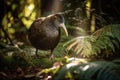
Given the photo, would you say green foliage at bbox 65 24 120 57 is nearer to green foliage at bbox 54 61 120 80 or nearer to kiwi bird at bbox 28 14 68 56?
green foliage at bbox 54 61 120 80

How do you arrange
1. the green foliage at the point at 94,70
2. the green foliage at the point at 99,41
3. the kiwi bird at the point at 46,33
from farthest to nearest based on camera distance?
the kiwi bird at the point at 46,33 → the green foliage at the point at 99,41 → the green foliage at the point at 94,70

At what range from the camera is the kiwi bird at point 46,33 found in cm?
543

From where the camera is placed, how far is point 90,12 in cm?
618

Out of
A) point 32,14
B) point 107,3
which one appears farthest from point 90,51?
point 32,14

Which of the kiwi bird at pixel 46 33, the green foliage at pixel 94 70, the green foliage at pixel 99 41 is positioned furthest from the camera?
the kiwi bird at pixel 46 33

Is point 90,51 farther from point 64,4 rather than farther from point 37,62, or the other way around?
point 64,4

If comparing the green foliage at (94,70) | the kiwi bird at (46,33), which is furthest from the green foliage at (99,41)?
the kiwi bird at (46,33)

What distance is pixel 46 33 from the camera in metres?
5.43

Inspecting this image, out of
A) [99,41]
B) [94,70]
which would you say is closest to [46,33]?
[99,41]

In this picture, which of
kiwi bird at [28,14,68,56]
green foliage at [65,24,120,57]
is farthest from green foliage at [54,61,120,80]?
kiwi bird at [28,14,68,56]

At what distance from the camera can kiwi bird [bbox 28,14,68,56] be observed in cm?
543

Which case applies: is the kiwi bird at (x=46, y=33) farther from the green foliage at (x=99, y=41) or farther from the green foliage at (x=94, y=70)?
the green foliage at (x=94, y=70)

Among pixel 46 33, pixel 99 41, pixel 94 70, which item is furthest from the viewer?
pixel 46 33

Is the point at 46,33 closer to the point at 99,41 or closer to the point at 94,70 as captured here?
the point at 99,41
